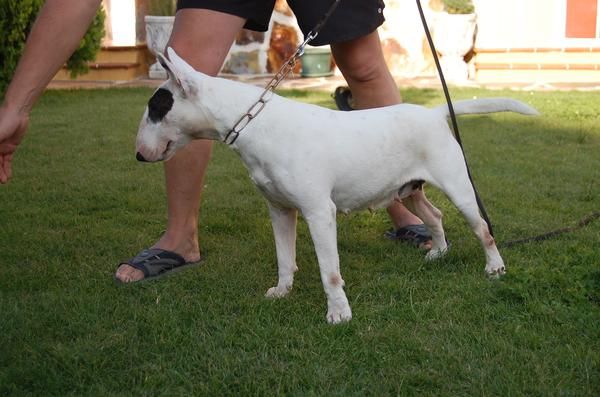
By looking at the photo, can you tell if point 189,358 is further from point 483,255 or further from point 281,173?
point 483,255

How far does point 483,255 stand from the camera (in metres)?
3.51

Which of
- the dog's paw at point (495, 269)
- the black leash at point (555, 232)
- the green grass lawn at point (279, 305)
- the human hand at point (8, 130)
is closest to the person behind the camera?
the green grass lawn at point (279, 305)

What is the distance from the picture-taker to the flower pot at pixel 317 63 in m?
10.5

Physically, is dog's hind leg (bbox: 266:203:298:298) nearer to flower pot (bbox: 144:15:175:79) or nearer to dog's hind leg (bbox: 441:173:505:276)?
dog's hind leg (bbox: 441:173:505:276)

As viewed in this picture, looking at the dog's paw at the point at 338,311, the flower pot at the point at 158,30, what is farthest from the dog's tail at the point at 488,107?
the flower pot at the point at 158,30

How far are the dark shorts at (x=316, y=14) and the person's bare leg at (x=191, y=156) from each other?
0.03 meters

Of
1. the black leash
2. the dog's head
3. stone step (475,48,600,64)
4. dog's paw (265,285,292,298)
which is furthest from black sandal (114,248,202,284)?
stone step (475,48,600,64)

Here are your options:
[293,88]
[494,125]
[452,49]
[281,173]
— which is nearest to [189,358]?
[281,173]

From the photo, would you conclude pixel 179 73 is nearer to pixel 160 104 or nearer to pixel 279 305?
pixel 160 104

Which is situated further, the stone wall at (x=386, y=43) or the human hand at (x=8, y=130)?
the stone wall at (x=386, y=43)

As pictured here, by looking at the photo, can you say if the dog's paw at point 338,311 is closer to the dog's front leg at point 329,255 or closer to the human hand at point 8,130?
the dog's front leg at point 329,255

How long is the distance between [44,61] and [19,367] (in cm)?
99

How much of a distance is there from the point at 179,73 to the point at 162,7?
8.72m

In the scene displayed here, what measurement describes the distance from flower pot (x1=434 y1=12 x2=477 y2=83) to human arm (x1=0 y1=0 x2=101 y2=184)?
7.62 m
